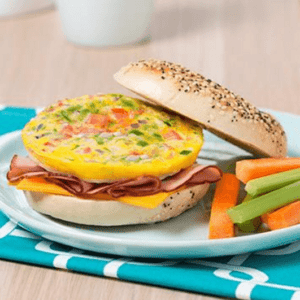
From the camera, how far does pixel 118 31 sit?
3660 millimetres

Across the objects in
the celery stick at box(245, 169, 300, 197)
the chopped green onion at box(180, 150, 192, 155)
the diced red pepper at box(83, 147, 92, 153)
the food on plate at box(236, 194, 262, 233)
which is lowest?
the food on plate at box(236, 194, 262, 233)

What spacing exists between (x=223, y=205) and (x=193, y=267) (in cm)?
26

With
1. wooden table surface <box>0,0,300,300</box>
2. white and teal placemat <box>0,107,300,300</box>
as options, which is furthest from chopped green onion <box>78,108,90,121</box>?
wooden table surface <box>0,0,300,300</box>

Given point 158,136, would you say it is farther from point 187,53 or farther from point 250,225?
point 187,53

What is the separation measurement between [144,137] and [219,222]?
0.31 metres

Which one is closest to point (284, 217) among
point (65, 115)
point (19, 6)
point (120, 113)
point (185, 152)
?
point (185, 152)

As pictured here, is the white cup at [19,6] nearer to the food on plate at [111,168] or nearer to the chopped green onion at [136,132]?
the food on plate at [111,168]

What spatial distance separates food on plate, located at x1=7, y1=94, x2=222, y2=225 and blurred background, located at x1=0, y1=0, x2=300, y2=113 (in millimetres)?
1239

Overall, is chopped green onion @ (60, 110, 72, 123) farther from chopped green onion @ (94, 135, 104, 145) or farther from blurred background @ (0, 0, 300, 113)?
blurred background @ (0, 0, 300, 113)

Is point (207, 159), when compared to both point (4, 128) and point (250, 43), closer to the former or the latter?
point (4, 128)

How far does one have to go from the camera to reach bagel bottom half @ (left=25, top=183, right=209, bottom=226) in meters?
1.64

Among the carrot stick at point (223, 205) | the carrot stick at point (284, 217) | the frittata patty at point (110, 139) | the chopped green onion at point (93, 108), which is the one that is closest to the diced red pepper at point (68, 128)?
the frittata patty at point (110, 139)

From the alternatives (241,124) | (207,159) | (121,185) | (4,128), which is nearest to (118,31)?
(4,128)

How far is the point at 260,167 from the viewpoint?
1.74m
